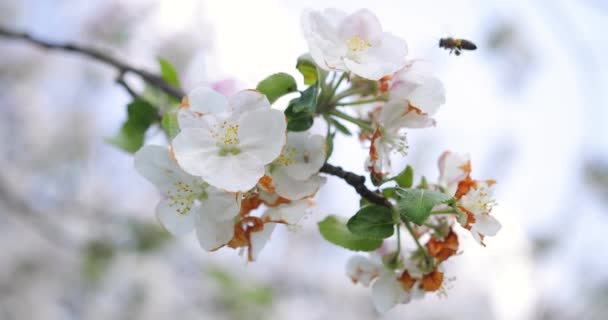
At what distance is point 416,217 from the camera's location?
46 cm

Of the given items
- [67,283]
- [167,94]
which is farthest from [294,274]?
[167,94]

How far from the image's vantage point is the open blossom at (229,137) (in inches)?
18.7

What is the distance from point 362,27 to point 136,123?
0.32 m

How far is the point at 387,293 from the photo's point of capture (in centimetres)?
58

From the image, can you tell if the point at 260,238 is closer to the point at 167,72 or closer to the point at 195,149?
the point at 195,149

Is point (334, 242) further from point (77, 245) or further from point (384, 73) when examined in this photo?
point (77, 245)

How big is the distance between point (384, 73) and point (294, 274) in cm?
475

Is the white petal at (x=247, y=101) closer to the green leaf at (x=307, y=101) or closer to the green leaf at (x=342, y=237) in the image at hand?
the green leaf at (x=307, y=101)

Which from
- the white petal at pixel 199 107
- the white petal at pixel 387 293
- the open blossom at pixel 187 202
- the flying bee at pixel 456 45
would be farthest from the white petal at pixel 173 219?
the flying bee at pixel 456 45

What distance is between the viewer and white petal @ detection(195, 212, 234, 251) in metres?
0.51

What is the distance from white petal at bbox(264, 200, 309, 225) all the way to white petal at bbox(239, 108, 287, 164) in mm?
61

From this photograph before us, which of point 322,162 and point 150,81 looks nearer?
point 322,162

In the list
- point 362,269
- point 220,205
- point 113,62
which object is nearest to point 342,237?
point 362,269

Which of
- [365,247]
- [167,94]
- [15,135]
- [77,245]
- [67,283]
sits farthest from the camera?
[15,135]
